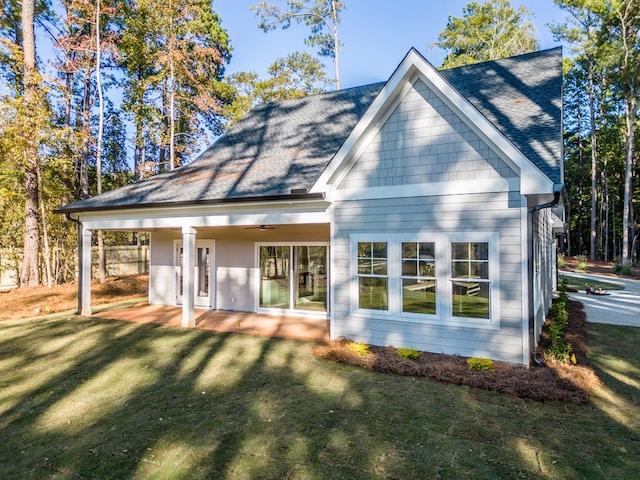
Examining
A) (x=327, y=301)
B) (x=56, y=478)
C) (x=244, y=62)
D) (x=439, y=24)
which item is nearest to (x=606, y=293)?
(x=327, y=301)

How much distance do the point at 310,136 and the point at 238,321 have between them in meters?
5.79

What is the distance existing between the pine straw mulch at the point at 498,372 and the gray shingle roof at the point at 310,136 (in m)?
3.00

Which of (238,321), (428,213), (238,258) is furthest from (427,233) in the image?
(238,258)

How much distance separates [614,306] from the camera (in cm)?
1198

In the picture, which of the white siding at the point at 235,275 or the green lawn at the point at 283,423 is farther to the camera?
the white siding at the point at 235,275

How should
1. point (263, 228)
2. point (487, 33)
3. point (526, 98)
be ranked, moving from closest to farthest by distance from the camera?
point (526, 98), point (263, 228), point (487, 33)

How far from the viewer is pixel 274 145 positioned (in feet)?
38.9

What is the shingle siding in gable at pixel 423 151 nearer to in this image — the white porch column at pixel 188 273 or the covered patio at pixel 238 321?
the covered patio at pixel 238 321

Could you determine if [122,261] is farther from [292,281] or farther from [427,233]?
[427,233]

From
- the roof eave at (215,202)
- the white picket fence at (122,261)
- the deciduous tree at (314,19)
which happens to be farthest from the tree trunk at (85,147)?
the deciduous tree at (314,19)

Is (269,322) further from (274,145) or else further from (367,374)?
(274,145)

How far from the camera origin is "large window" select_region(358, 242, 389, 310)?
7.21m

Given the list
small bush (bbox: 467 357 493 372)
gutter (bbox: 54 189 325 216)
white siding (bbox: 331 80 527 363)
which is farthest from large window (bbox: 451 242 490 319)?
gutter (bbox: 54 189 325 216)

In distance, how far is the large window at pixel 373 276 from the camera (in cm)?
721
